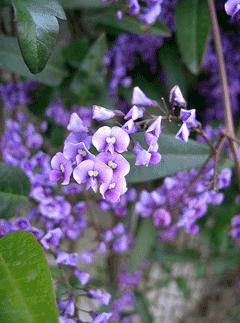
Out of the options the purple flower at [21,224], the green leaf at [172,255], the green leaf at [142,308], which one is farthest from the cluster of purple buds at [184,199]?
the green leaf at [142,308]

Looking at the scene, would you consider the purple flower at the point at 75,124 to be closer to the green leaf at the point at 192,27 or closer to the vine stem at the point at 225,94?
the vine stem at the point at 225,94

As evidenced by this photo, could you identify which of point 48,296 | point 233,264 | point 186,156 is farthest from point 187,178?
point 233,264

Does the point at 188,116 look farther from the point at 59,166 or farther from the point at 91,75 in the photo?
the point at 91,75

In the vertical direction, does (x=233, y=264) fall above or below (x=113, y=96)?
below

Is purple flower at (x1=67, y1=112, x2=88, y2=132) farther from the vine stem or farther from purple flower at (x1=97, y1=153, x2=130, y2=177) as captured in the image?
the vine stem

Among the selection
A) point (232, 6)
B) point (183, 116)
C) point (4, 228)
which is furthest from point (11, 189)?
point (232, 6)

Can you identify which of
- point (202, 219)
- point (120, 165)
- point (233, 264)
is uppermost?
point (120, 165)

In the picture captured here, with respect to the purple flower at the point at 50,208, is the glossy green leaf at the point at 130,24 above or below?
above

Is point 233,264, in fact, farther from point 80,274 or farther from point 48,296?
point 48,296
